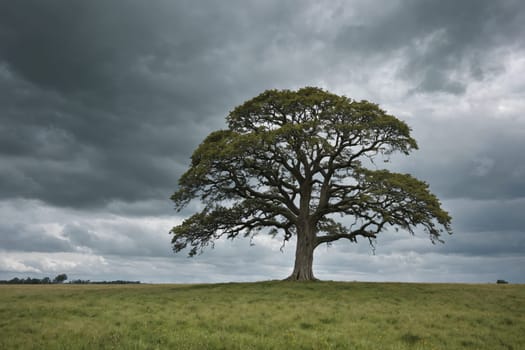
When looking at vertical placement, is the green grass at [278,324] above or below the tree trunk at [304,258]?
below

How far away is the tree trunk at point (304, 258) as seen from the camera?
35625 mm

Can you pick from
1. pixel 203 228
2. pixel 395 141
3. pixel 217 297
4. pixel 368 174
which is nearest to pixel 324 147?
pixel 368 174

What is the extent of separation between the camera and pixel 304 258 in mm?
36062

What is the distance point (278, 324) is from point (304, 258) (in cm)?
2082

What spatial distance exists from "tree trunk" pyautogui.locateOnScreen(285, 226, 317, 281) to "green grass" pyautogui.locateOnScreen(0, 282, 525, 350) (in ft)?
31.5

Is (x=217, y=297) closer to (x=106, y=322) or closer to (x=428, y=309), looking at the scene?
(x=106, y=322)

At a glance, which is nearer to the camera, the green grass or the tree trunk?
the green grass

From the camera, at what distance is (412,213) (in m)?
31.8

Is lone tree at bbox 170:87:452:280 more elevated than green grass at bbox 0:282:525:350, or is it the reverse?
lone tree at bbox 170:87:452:280

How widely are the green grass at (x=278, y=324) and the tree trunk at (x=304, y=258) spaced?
960 centimetres

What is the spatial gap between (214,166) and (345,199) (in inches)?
456

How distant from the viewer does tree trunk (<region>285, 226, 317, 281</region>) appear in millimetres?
35625

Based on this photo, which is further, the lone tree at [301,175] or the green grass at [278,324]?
the lone tree at [301,175]

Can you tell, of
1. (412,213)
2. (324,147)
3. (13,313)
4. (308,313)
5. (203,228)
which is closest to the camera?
(308,313)
